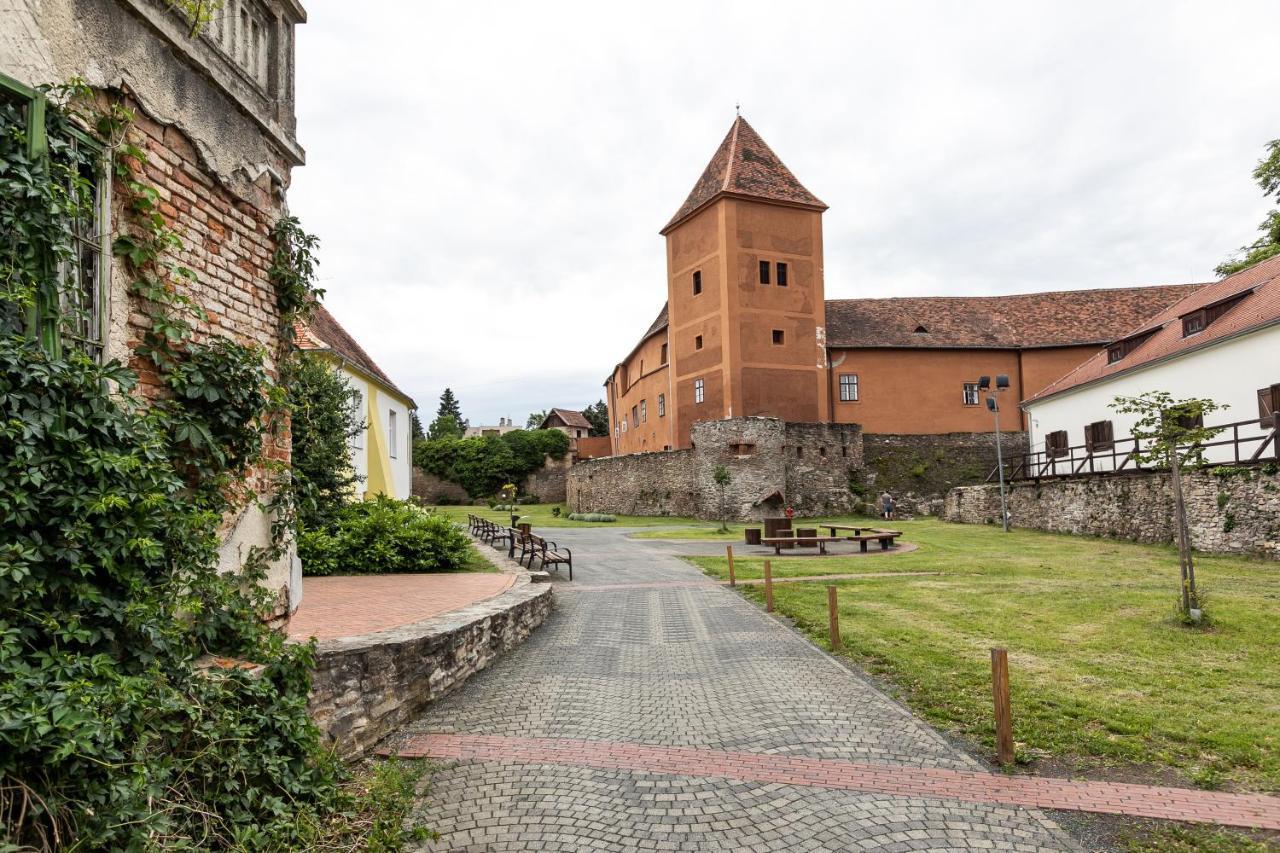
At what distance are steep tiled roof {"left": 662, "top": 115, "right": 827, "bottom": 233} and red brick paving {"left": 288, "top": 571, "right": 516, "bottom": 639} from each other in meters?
26.0

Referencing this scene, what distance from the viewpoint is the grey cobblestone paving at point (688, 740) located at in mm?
4191

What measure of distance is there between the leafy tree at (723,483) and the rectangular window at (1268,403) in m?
16.2

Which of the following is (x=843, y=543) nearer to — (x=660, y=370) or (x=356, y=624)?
(x=356, y=624)

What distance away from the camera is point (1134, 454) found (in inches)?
474

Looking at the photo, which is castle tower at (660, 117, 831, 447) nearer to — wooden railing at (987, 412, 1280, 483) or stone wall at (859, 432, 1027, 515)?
stone wall at (859, 432, 1027, 515)

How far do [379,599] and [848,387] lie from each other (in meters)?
31.2

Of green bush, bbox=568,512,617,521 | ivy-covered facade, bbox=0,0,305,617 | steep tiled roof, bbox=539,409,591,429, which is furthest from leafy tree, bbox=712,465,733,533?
steep tiled roof, bbox=539,409,591,429

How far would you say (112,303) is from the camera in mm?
4035

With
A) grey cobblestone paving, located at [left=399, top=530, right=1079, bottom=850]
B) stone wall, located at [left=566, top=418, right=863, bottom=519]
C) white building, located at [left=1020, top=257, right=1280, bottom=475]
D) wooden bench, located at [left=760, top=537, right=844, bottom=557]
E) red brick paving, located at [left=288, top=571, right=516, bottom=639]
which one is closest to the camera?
grey cobblestone paving, located at [left=399, top=530, right=1079, bottom=850]

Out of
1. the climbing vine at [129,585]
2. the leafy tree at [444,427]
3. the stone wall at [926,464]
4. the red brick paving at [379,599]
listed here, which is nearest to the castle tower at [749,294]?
the stone wall at [926,464]

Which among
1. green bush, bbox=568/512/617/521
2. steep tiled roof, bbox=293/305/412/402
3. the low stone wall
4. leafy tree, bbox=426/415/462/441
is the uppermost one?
leafy tree, bbox=426/415/462/441

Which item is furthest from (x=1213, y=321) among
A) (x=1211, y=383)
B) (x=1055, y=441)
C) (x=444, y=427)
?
(x=444, y=427)

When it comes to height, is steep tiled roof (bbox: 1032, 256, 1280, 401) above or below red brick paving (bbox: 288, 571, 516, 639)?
above

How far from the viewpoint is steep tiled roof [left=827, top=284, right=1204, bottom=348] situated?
3738 centimetres
